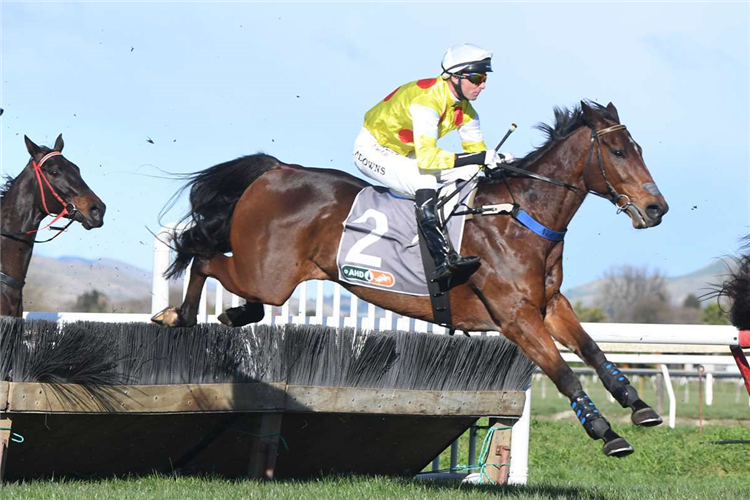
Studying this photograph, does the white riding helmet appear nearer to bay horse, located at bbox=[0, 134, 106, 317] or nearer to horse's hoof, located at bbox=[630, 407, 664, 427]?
horse's hoof, located at bbox=[630, 407, 664, 427]

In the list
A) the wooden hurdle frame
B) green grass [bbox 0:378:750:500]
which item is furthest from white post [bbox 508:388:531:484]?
the wooden hurdle frame

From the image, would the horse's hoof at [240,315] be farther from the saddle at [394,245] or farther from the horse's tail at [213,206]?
the saddle at [394,245]

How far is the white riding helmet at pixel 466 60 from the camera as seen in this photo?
18.0ft

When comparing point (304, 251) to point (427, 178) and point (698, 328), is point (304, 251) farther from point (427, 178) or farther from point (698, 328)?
point (698, 328)

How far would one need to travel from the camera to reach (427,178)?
5578mm

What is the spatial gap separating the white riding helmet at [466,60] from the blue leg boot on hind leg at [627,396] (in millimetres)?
1702

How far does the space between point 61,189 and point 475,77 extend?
395cm

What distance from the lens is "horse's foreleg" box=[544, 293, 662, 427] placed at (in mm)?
4812

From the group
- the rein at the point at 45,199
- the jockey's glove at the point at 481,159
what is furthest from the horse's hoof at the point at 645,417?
the rein at the point at 45,199

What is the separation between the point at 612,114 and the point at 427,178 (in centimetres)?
105

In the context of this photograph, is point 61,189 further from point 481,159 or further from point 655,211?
point 655,211

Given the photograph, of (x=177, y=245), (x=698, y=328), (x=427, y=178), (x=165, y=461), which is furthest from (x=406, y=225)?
(x=698, y=328)

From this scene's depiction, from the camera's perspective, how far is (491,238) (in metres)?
5.45

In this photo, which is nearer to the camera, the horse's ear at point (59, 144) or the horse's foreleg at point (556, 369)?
the horse's foreleg at point (556, 369)
